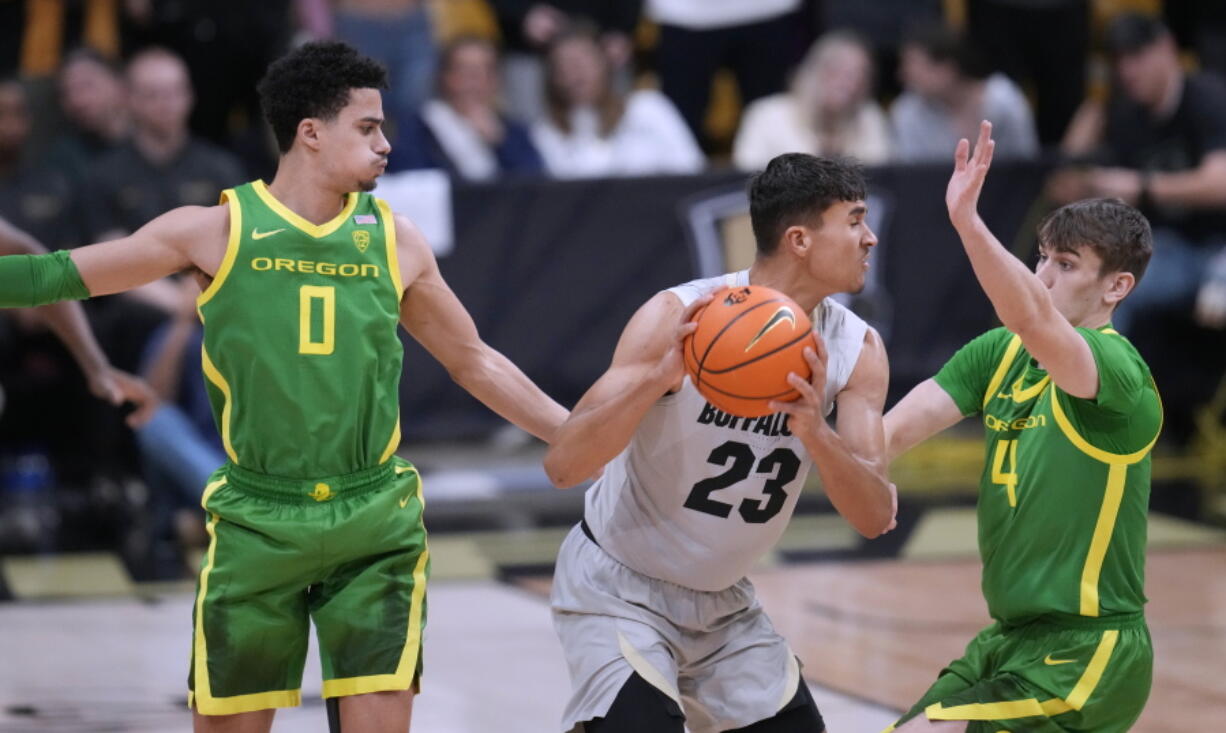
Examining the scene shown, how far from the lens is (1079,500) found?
4.78 meters

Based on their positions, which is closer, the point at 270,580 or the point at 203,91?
the point at 270,580

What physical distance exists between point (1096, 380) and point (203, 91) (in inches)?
336

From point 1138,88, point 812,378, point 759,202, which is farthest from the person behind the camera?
point 1138,88

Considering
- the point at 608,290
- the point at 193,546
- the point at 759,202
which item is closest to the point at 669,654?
the point at 759,202

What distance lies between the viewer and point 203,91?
12.0 meters

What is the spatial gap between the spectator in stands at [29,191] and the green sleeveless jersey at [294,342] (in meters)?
6.02

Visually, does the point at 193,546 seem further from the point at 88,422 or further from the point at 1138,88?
the point at 1138,88

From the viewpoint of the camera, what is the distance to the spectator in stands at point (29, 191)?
34.3 ft

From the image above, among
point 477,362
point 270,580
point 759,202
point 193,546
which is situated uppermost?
point 759,202

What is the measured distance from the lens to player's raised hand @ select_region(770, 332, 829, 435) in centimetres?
432

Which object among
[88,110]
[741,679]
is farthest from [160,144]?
[741,679]

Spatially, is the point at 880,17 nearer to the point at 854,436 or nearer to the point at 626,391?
the point at 854,436

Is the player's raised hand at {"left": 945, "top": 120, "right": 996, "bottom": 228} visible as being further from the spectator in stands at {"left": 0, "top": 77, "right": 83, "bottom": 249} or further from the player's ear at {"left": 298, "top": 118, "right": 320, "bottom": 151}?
the spectator in stands at {"left": 0, "top": 77, "right": 83, "bottom": 249}

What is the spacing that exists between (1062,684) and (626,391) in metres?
1.37
